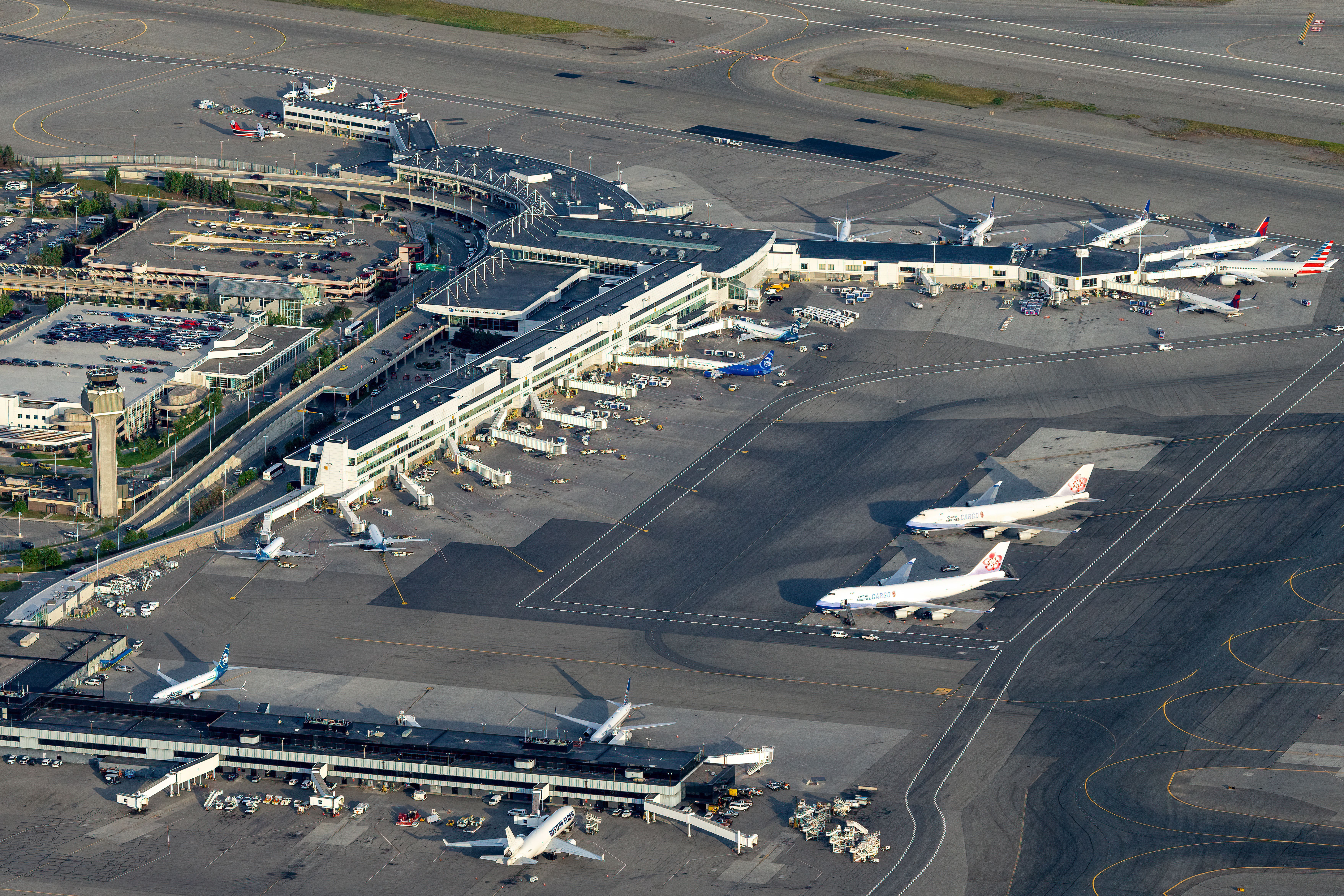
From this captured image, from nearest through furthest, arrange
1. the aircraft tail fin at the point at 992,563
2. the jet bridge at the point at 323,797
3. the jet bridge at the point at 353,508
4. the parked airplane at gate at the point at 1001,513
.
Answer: the jet bridge at the point at 323,797, the aircraft tail fin at the point at 992,563, the jet bridge at the point at 353,508, the parked airplane at gate at the point at 1001,513

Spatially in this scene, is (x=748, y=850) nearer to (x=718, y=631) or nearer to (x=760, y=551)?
(x=718, y=631)

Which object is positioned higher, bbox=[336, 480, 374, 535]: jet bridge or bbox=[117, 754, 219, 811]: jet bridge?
bbox=[336, 480, 374, 535]: jet bridge

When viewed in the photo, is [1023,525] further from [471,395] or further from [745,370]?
[471,395]

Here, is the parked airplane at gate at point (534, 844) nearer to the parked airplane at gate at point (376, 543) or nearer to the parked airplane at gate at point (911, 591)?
the parked airplane at gate at point (911, 591)

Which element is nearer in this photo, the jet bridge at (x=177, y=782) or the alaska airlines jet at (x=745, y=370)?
the jet bridge at (x=177, y=782)

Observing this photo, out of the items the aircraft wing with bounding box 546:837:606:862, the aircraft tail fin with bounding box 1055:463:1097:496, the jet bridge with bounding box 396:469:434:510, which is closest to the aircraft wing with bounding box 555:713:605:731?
the aircraft wing with bounding box 546:837:606:862

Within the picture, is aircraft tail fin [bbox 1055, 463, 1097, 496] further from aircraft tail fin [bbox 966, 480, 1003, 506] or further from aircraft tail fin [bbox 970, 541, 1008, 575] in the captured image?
aircraft tail fin [bbox 970, 541, 1008, 575]

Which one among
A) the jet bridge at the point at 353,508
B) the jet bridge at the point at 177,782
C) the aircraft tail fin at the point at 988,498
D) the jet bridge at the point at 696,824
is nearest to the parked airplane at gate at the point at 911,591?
the aircraft tail fin at the point at 988,498

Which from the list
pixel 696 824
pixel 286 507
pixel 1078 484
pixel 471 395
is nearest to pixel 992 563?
pixel 1078 484
